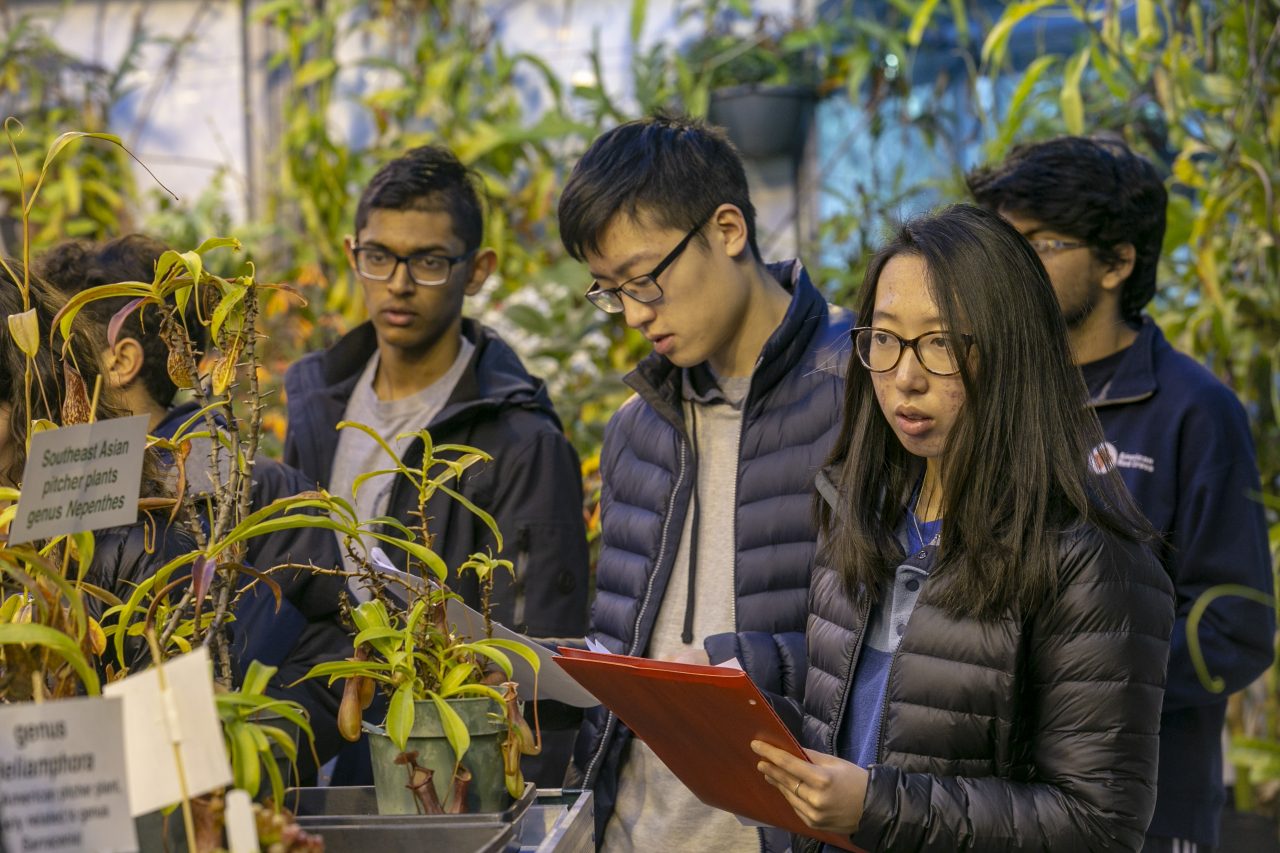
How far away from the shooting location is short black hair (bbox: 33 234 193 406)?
7.09 ft

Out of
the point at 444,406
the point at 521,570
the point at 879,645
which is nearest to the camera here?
the point at 879,645

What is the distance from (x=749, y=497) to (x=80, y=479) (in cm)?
108

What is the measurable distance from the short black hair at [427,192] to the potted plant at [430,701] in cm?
131

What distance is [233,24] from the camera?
5109mm

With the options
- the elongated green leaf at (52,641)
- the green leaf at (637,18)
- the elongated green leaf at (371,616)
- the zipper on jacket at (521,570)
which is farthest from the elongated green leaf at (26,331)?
the green leaf at (637,18)

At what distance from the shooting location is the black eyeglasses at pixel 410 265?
2.59 meters

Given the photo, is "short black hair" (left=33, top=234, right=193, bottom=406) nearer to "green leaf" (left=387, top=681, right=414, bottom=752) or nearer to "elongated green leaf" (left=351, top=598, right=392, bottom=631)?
"elongated green leaf" (left=351, top=598, right=392, bottom=631)

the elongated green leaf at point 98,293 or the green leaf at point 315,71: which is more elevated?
the green leaf at point 315,71

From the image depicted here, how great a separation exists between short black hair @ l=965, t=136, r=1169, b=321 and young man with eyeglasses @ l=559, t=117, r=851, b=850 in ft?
1.42

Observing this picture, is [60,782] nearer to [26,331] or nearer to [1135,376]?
[26,331]

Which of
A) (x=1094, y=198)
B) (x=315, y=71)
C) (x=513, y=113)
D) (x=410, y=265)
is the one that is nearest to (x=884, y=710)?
(x=1094, y=198)

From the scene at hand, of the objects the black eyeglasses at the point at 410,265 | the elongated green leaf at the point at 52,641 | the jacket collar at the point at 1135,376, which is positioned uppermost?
the black eyeglasses at the point at 410,265

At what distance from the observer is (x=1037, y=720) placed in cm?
147

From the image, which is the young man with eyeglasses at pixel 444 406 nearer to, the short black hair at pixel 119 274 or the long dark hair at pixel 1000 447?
the short black hair at pixel 119 274
